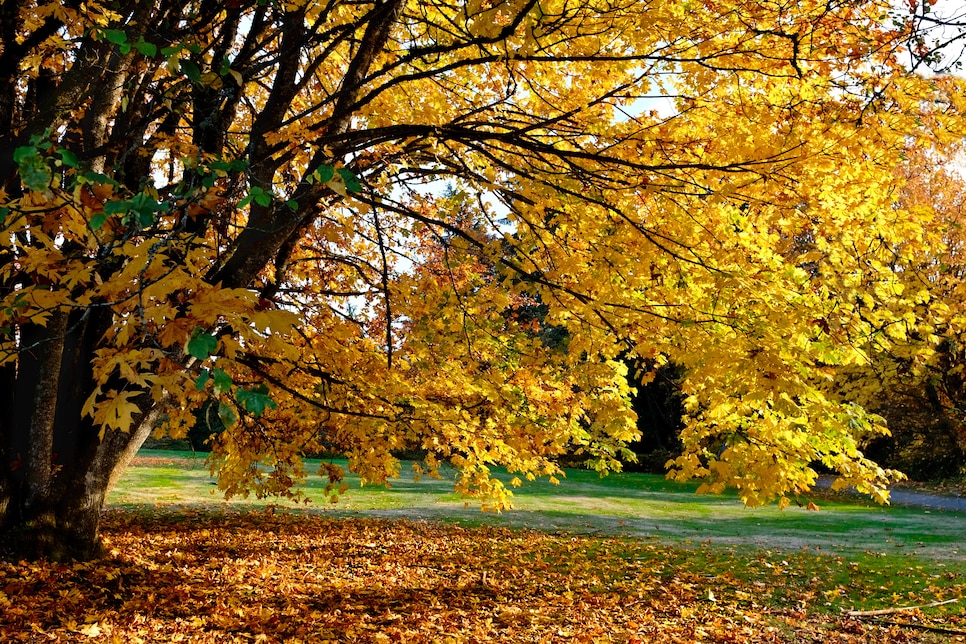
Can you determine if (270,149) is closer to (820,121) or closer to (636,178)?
(636,178)

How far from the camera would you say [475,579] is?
7480 mm

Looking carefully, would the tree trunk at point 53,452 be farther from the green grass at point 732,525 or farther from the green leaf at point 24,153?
the green grass at point 732,525

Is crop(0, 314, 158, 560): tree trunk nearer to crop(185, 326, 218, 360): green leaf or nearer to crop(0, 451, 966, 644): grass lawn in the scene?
crop(0, 451, 966, 644): grass lawn

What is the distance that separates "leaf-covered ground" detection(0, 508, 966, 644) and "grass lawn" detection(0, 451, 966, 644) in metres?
0.02

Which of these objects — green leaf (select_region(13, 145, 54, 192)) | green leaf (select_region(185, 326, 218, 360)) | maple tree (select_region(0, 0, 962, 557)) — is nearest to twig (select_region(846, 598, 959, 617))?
maple tree (select_region(0, 0, 962, 557))

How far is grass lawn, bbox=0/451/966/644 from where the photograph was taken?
5.12 meters

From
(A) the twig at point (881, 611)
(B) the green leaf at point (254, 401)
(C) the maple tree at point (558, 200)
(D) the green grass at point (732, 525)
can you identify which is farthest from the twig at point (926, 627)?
(B) the green leaf at point (254, 401)

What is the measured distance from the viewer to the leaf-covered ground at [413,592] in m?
4.97

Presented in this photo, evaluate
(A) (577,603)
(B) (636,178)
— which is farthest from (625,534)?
(B) (636,178)

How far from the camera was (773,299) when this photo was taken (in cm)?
512

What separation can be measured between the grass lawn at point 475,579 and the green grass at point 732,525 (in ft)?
0.21

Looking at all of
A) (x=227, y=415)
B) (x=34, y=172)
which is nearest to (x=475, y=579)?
(x=227, y=415)

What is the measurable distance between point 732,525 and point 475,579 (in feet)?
29.3

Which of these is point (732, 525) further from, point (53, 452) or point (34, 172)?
point (34, 172)
